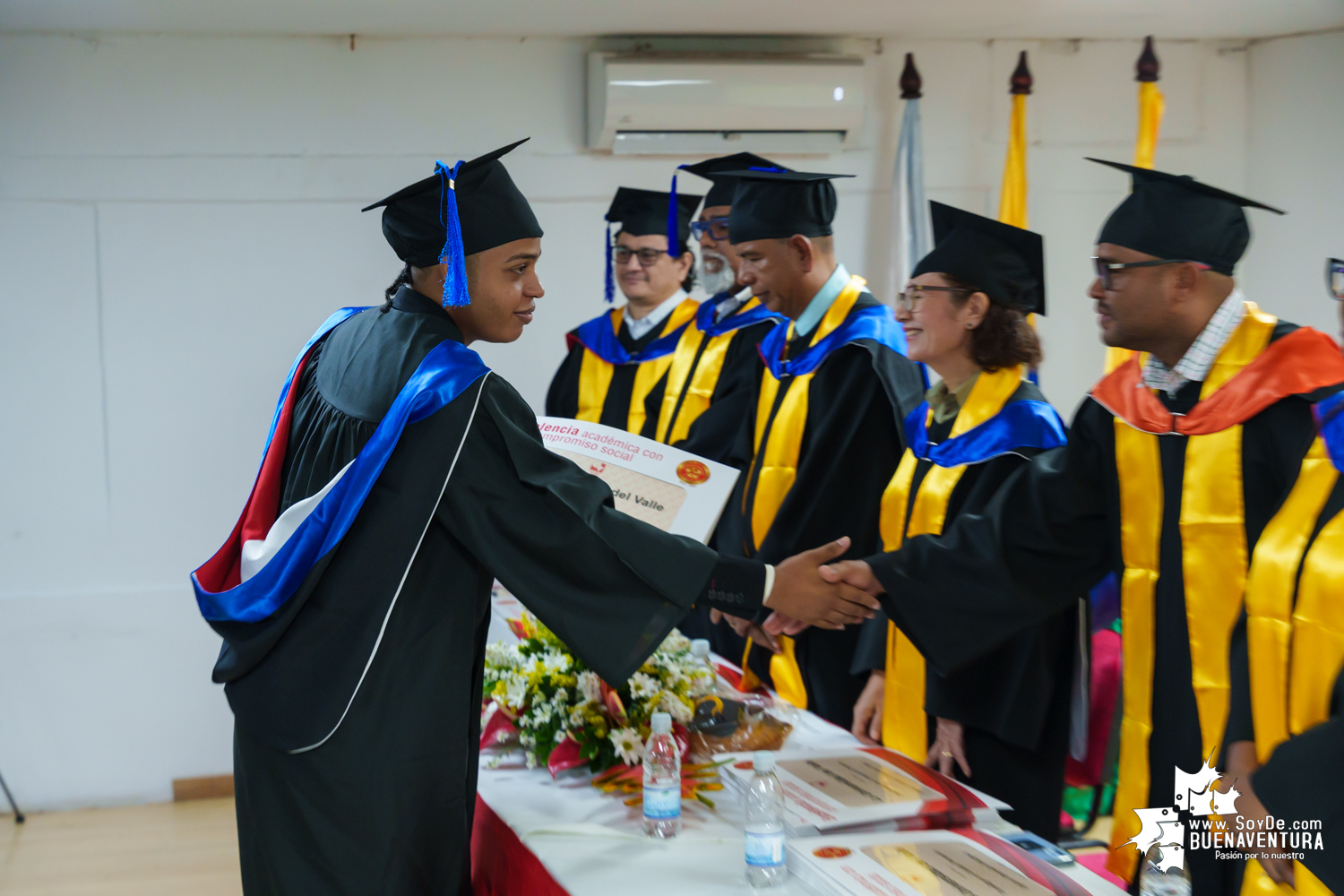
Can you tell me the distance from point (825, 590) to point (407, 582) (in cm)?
97

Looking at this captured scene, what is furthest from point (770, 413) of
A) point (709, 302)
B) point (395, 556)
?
point (395, 556)

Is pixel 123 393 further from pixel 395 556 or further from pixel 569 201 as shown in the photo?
pixel 395 556

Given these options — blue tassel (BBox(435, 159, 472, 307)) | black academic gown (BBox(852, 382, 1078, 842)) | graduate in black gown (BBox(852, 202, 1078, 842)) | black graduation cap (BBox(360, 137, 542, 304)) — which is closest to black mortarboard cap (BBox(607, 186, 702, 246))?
graduate in black gown (BBox(852, 202, 1078, 842))

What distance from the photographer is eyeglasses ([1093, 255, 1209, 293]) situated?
2.11 meters

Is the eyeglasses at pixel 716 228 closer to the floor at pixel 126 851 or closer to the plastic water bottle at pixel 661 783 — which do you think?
the plastic water bottle at pixel 661 783

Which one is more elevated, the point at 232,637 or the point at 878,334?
the point at 878,334

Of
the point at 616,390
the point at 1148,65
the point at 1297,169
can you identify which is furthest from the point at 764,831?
the point at 1297,169

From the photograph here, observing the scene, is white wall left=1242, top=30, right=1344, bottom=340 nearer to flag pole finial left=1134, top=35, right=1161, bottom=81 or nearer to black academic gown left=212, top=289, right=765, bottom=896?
flag pole finial left=1134, top=35, right=1161, bottom=81

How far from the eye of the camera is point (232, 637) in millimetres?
1894

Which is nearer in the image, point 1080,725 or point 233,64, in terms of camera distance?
point 1080,725

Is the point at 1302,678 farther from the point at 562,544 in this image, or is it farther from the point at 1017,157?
the point at 1017,157

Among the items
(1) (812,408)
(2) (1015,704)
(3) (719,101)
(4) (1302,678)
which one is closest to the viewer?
(4) (1302,678)

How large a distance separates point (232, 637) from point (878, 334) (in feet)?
6.28

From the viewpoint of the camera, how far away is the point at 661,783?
191 centimetres
